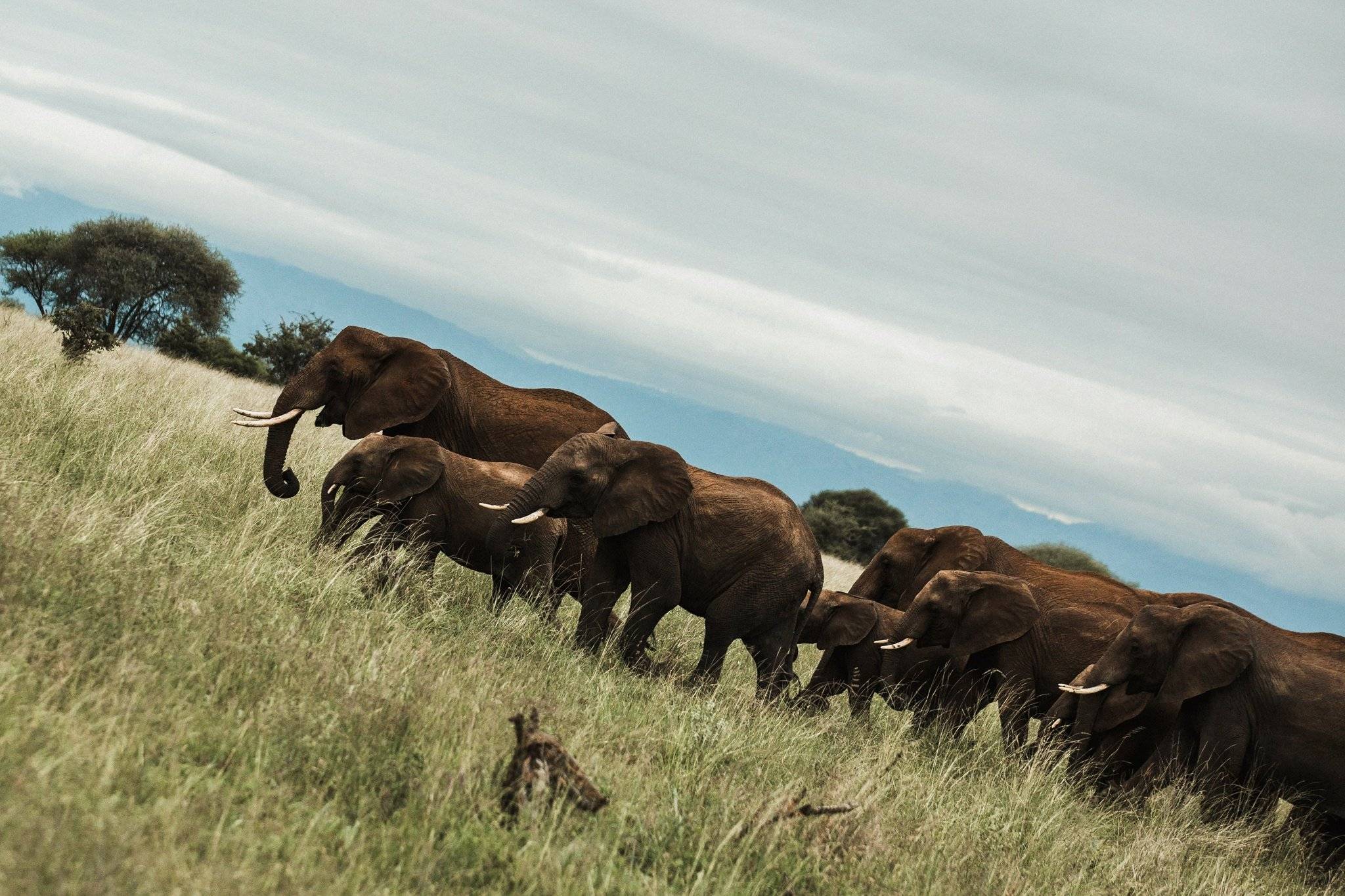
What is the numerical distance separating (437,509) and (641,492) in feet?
6.01

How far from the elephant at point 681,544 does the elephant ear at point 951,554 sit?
361cm

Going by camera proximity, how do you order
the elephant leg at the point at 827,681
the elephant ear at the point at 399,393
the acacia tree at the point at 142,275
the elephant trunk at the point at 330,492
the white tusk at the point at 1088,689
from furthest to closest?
1. the acacia tree at the point at 142,275
2. the elephant leg at the point at 827,681
3. the elephant ear at the point at 399,393
4. the white tusk at the point at 1088,689
5. the elephant trunk at the point at 330,492

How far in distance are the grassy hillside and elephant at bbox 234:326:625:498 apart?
50.0 inches

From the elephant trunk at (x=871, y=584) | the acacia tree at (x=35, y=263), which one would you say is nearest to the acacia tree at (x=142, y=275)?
the acacia tree at (x=35, y=263)

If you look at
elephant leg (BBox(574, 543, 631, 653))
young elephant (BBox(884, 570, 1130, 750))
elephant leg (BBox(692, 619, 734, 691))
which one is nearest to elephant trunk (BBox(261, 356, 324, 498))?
elephant leg (BBox(574, 543, 631, 653))

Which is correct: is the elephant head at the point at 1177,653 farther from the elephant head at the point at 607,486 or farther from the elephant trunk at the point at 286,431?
the elephant trunk at the point at 286,431

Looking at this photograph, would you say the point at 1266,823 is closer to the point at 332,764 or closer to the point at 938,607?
the point at 938,607

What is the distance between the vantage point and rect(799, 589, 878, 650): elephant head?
524 inches

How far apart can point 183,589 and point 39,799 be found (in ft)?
9.92

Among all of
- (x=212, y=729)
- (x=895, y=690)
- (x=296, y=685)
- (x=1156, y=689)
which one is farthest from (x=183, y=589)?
(x=1156, y=689)

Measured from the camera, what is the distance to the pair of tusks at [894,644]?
41.3 feet

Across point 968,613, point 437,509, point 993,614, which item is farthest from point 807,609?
point 437,509

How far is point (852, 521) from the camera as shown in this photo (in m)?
56.9

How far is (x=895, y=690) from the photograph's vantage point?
13016 millimetres
